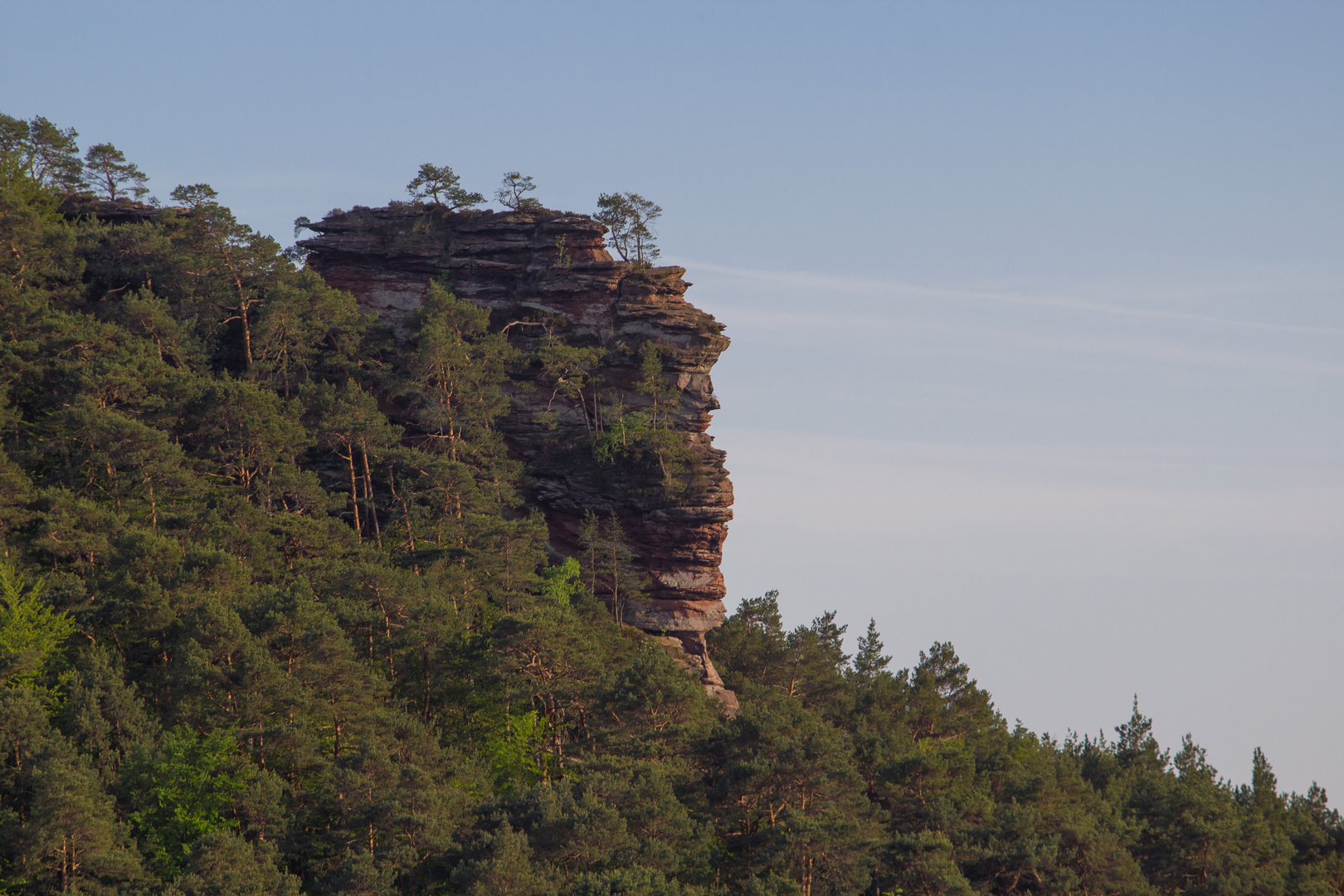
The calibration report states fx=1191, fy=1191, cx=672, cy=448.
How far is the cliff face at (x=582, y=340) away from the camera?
57.2 meters

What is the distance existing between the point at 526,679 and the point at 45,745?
14.4 meters

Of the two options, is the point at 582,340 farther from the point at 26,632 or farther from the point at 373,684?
the point at 26,632

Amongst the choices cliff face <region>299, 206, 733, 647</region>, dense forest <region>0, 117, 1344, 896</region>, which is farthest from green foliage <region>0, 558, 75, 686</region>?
cliff face <region>299, 206, 733, 647</region>

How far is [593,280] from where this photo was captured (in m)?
60.4

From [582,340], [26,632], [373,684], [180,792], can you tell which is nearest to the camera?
[180,792]

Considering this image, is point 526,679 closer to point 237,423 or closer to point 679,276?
point 237,423

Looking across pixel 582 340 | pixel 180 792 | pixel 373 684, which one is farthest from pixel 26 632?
pixel 582 340

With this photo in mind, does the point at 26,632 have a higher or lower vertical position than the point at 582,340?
lower

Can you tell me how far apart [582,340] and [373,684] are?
26.9 metres

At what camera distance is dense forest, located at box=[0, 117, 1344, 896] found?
32281 millimetres

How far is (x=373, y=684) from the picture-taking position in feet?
122

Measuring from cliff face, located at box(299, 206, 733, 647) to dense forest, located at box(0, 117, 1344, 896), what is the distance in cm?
264

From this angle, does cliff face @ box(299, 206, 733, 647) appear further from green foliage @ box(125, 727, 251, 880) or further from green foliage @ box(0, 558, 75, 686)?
green foliage @ box(125, 727, 251, 880)

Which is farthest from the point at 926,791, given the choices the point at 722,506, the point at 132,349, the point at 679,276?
the point at 132,349
